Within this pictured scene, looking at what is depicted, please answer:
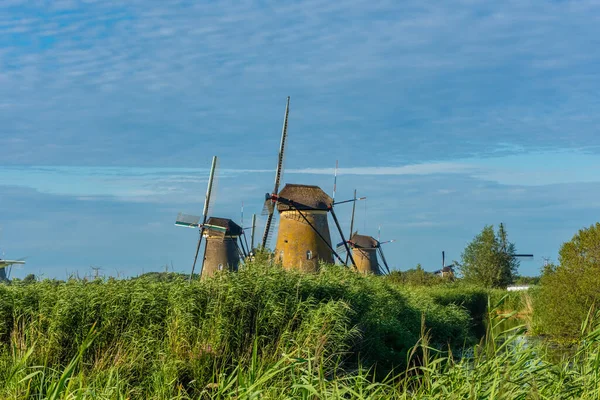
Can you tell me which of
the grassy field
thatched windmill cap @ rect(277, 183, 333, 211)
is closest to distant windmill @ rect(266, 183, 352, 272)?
thatched windmill cap @ rect(277, 183, 333, 211)

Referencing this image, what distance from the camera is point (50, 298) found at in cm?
1202

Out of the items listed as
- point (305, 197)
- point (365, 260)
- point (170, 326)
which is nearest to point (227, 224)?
point (305, 197)

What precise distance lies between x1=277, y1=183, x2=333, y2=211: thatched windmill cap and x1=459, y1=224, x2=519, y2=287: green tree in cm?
1859

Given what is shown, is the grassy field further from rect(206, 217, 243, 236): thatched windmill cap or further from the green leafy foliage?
the green leafy foliage

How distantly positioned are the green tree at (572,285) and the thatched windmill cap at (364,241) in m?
18.6

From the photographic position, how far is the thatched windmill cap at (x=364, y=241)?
41.8 m

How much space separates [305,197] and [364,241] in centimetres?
1372

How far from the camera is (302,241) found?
27.9 metres

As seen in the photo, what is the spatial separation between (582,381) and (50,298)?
9.00 meters

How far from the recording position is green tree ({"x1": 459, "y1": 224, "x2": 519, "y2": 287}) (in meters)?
44.8

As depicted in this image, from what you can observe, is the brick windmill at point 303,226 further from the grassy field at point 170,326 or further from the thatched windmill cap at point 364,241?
the grassy field at point 170,326

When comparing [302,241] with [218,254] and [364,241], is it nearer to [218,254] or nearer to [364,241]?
[218,254]

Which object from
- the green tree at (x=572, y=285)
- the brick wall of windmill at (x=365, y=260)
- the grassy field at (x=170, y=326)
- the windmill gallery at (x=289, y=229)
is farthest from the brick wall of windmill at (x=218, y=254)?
the grassy field at (x=170, y=326)

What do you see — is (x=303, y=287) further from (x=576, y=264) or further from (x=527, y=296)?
(x=527, y=296)
